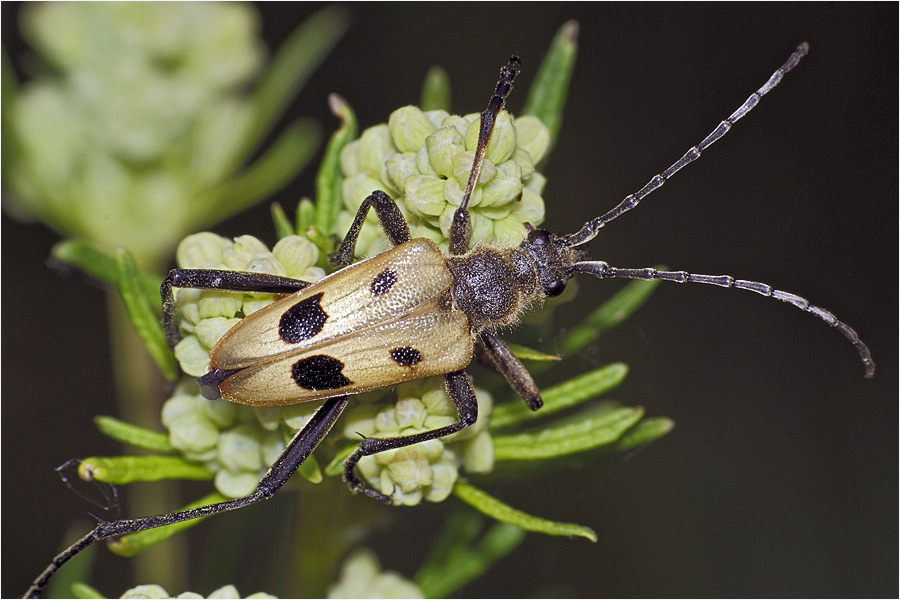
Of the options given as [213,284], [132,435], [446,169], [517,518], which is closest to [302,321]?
[213,284]

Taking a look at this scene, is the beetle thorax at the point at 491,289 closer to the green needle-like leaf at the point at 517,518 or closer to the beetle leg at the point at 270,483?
the beetle leg at the point at 270,483

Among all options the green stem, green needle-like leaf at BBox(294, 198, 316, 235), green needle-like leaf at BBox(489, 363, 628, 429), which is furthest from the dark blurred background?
green needle-like leaf at BBox(489, 363, 628, 429)

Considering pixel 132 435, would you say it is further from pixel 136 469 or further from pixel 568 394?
pixel 568 394

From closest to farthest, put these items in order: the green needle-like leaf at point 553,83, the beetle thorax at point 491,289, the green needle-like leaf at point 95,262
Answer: the green needle-like leaf at point 95,262
the green needle-like leaf at point 553,83
the beetle thorax at point 491,289

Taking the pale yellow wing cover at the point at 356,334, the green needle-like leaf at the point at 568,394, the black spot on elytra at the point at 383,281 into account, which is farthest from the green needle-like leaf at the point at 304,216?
the green needle-like leaf at the point at 568,394

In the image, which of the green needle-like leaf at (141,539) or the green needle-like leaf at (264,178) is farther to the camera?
the green needle-like leaf at (264,178)

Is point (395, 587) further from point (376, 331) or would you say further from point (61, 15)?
point (61, 15)

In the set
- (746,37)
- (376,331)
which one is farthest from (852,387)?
(376,331)

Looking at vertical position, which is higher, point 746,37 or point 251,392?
point 746,37
